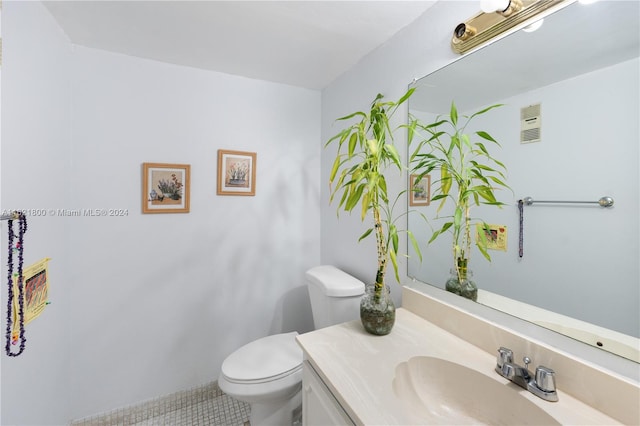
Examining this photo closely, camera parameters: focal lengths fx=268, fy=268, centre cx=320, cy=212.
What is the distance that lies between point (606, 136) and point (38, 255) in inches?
83.0

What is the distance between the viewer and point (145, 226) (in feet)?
5.44

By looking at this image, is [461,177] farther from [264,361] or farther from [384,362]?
[264,361]

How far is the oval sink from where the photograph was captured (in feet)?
2.47

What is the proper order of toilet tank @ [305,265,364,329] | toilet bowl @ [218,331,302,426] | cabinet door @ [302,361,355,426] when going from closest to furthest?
cabinet door @ [302,361,355,426] → toilet bowl @ [218,331,302,426] → toilet tank @ [305,265,364,329]

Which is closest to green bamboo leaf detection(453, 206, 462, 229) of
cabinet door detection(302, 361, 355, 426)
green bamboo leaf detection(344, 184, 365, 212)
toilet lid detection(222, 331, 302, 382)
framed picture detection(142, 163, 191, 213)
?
green bamboo leaf detection(344, 184, 365, 212)

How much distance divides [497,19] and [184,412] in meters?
2.56

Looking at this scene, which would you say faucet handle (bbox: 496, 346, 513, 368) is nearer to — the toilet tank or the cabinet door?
the cabinet door

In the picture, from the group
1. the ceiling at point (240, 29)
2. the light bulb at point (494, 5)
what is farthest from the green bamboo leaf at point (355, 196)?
the ceiling at point (240, 29)

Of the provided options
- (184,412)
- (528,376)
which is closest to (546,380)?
(528,376)

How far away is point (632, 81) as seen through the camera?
67cm

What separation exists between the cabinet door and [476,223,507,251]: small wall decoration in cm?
76

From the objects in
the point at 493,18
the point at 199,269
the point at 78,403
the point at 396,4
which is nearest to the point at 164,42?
the point at 396,4

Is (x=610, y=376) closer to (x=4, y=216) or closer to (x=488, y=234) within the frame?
(x=488, y=234)

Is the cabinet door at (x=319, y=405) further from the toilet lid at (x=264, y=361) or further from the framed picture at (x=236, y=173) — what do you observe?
the framed picture at (x=236, y=173)
